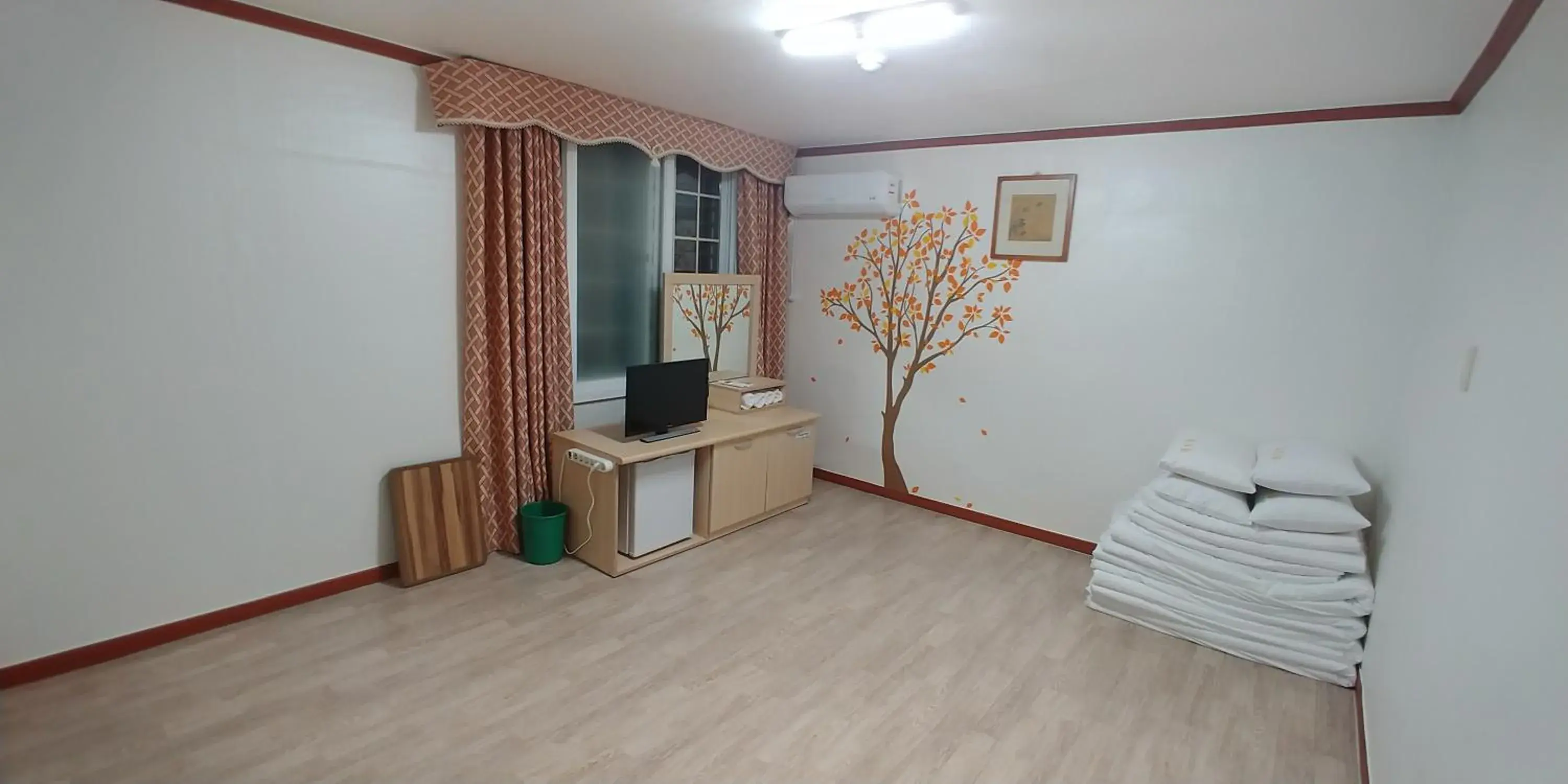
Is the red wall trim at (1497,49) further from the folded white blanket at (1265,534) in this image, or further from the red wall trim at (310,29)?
the red wall trim at (310,29)

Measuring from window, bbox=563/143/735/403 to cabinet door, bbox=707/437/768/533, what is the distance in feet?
2.33

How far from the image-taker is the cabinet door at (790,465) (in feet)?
13.9

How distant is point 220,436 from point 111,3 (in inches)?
58.4

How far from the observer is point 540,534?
344cm

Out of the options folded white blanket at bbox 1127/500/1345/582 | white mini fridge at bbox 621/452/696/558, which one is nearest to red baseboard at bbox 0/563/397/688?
white mini fridge at bbox 621/452/696/558

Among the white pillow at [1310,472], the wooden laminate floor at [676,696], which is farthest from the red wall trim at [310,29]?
the white pillow at [1310,472]

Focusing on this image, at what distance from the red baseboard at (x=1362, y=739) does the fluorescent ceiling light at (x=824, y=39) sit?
2.88 meters

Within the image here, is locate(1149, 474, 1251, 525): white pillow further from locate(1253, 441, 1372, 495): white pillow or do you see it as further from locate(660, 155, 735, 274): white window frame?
locate(660, 155, 735, 274): white window frame

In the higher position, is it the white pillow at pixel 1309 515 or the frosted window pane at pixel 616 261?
the frosted window pane at pixel 616 261

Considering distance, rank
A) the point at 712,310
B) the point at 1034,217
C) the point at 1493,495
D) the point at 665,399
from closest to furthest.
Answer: the point at 1493,495, the point at 665,399, the point at 1034,217, the point at 712,310

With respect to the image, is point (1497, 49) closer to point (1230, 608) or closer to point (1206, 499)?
point (1206, 499)

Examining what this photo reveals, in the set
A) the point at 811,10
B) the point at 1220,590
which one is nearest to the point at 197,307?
the point at 811,10

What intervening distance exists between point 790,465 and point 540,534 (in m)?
1.54

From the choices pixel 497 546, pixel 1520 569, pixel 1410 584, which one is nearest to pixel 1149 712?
pixel 1410 584
